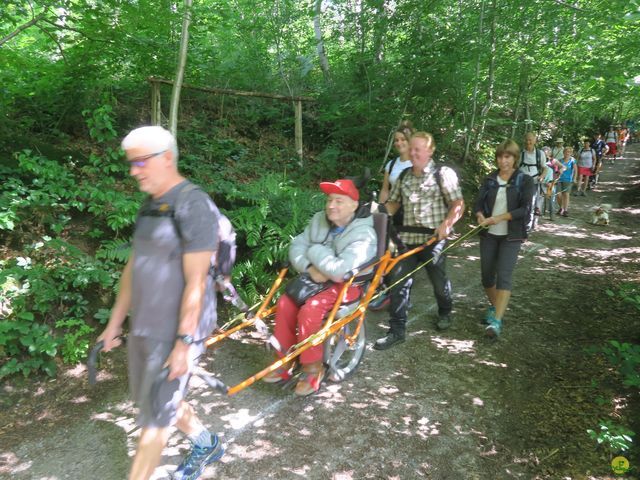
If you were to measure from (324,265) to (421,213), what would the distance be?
1513mm

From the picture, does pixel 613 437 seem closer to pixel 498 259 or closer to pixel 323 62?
pixel 498 259

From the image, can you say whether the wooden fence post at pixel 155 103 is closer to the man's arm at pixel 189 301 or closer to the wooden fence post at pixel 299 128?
the wooden fence post at pixel 299 128

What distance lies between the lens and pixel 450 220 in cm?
412

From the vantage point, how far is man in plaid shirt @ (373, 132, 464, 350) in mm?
4188

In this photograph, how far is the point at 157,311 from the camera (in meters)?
2.11

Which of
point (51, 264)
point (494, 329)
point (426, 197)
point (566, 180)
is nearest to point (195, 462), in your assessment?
point (51, 264)

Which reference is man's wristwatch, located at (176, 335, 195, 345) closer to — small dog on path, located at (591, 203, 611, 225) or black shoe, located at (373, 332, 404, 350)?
black shoe, located at (373, 332, 404, 350)

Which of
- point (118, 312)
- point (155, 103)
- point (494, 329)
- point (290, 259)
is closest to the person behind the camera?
point (118, 312)

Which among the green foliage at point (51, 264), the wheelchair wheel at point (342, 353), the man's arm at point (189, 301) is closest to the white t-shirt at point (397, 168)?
the wheelchair wheel at point (342, 353)

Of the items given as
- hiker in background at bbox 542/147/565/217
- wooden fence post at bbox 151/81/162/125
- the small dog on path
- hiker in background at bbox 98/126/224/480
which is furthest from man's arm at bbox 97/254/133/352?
the small dog on path

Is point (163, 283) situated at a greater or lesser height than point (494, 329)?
greater

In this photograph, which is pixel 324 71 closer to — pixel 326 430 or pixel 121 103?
pixel 121 103

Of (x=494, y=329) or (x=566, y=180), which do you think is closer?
(x=494, y=329)

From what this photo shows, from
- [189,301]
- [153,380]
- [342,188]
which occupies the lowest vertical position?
[153,380]
